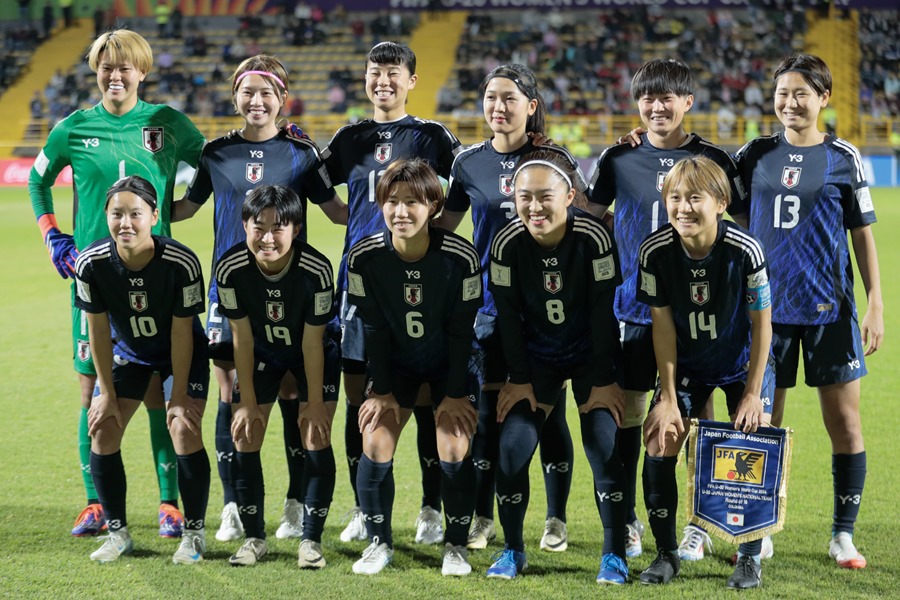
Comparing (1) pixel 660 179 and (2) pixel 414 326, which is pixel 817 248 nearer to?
(1) pixel 660 179

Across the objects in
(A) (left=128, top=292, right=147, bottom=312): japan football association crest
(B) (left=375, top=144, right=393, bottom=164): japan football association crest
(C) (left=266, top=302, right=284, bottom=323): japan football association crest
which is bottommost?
(C) (left=266, top=302, right=284, bottom=323): japan football association crest

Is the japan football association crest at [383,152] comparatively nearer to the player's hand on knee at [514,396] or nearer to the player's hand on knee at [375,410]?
the player's hand on knee at [375,410]

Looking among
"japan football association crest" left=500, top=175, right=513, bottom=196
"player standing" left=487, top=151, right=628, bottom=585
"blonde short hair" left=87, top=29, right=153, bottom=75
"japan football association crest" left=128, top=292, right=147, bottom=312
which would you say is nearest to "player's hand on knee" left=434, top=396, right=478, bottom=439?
"player standing" left=487, top=151, right=628, bottom=585

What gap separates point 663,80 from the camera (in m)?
4.11

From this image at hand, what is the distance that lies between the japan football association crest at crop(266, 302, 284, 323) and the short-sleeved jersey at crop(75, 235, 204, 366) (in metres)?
0.31

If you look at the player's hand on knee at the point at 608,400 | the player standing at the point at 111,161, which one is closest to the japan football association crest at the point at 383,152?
the player standing at the point at 111,161

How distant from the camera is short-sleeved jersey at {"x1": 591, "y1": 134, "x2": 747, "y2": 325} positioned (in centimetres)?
420

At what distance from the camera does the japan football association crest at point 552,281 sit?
12.9ft

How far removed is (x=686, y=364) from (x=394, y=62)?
1845 mm

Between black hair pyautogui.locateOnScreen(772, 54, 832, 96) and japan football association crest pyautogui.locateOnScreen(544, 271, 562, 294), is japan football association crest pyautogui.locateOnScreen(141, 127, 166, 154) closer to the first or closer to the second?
japan football association crest pyautogui.locateOnScreen(544, 271, 562, 294)

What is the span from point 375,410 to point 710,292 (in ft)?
4.55

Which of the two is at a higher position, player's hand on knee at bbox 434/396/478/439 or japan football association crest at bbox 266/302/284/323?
japan football association crest at bbox 266/302/284/323

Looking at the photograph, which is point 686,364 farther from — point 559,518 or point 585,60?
point 585,60

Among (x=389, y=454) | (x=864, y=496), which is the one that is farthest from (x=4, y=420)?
(x=864, y=496)
